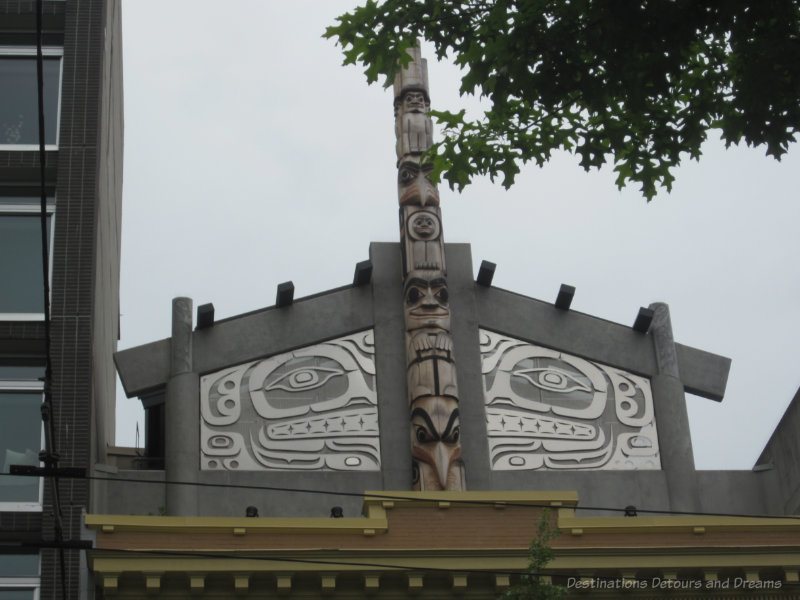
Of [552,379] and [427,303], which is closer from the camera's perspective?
[427,303]

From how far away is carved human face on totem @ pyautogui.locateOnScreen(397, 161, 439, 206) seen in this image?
2628cm

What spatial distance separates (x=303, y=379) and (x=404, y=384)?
75.2 inches

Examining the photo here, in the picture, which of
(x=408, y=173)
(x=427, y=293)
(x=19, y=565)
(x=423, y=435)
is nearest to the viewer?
(x=19, y=565)

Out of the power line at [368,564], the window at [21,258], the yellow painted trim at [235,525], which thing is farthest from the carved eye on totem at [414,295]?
the window at [21,258]

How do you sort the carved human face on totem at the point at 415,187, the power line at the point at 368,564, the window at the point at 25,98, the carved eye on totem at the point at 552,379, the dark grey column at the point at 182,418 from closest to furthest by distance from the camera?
1. the power line at the point at 368,564
2. the window at the point at 25,98
3. the dark grey column at the point at 182,418
4. the carved eye on totem at the point at 552,379
5. the carved human face on totem at the point at 415,187

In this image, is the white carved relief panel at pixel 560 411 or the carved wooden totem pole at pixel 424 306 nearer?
the carved wooden totem pole at pixel 424 306

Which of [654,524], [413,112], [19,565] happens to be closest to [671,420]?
[654,524]

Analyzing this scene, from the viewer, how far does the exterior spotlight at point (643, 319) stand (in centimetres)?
2573

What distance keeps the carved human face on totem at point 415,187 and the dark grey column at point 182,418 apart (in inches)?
195

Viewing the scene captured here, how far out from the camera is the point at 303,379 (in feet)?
80.6

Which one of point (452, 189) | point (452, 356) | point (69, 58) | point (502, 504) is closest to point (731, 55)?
point (452, 189)

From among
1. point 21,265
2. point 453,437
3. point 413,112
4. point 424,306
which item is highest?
point 413,112

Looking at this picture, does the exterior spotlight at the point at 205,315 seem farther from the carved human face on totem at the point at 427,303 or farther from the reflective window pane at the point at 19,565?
the reflective window pane at the point at 19,565

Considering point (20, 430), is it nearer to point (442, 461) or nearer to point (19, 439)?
point (19, 439)
